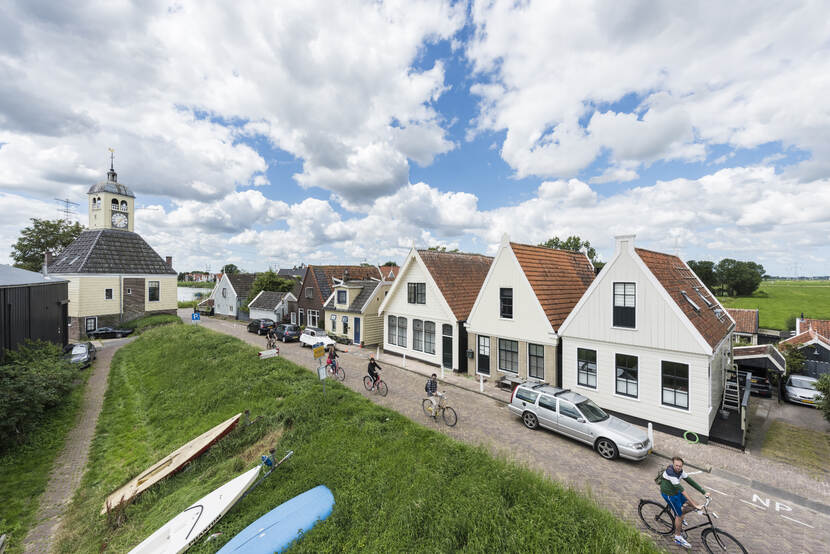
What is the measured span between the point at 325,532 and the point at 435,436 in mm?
4030

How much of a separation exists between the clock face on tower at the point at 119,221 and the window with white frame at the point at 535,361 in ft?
168

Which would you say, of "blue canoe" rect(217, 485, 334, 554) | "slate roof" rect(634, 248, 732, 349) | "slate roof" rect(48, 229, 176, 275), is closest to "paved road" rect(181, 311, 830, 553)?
"slate roof" rect(634, 248, 732, 349)

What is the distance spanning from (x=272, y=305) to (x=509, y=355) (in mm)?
30110

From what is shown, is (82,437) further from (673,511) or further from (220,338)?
(673,511)

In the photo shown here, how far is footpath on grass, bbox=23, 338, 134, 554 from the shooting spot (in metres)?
9.12

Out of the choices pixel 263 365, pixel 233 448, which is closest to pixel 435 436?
pixel 233 448

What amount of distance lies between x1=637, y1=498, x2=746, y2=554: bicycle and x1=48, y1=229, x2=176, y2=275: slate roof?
161 ft

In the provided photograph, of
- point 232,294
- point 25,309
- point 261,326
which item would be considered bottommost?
point 261,326

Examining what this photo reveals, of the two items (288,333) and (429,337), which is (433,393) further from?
(288,333)

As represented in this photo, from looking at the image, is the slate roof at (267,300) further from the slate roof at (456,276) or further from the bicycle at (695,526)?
the bicycle at (695,526)

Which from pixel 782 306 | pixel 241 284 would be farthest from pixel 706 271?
pixel 241 284

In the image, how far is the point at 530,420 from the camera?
12.3 metres

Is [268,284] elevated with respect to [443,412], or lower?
elevated

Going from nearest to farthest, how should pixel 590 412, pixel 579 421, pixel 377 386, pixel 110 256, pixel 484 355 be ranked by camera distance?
pixel 579 421 < pixel 590 412 < pixel 377 386 < pixel 484 355 < pixel 110 256
